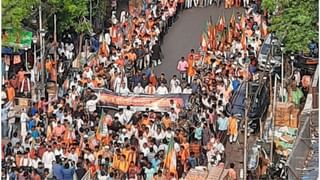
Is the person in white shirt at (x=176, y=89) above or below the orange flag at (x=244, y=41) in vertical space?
below

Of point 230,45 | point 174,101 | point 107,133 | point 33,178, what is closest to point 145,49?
point 230,45

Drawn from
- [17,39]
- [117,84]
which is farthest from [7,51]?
[117,84]

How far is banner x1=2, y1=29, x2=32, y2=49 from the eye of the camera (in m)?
27.3

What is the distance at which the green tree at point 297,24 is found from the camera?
2552 centimetres

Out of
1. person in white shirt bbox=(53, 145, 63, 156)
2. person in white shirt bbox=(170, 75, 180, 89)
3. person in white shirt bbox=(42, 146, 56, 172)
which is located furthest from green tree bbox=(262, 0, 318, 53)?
person in white shirt bbox=(42, 146, 56, 172)

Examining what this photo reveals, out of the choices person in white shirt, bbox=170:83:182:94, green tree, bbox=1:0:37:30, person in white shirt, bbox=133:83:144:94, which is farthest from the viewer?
green tree, bbox=1:0:37:30

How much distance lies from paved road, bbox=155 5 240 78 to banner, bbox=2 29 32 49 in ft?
11.4

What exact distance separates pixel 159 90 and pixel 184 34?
5986mm

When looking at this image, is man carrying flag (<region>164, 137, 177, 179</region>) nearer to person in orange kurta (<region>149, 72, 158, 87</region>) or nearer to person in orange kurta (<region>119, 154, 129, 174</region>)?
person in orange kurta (<region>119, 154, 129, 174</region>)

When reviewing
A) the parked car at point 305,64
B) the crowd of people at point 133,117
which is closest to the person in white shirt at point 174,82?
the crowd of people at point 133,117

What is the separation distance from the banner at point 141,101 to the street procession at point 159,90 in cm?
3

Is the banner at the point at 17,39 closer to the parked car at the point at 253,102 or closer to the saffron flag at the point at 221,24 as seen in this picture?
the saffron flag at the point at 221,24

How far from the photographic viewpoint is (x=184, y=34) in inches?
1236

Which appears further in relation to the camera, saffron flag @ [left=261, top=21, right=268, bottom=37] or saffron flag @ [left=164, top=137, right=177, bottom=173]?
saffron flag @ [left=261, top=21, right=268, bottom=37]
